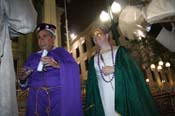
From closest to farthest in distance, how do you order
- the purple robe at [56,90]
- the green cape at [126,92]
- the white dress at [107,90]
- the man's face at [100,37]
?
the purple robe at [56,90]
the green cape at [126,92]
the white dress at [107,90]
the man's face at [100,37]

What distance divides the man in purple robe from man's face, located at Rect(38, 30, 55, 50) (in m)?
0.06

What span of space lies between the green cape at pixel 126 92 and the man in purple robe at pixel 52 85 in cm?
46

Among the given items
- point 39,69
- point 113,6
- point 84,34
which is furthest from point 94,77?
point 84,34

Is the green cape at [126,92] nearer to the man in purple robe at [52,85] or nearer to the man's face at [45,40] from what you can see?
the man in purple robe at [52,85]

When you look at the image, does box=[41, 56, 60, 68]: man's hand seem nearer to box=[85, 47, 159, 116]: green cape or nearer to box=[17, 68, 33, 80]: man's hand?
box=[17, 68, 33, 80]: man's hand

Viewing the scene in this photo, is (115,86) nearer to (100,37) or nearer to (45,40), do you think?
(100,37)

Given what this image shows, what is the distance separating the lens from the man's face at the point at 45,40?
2662 millimetres

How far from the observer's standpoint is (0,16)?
155cm

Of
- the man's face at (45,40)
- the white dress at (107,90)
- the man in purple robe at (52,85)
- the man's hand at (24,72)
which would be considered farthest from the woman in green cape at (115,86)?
the man's hand at (24,72)

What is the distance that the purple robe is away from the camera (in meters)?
2.25

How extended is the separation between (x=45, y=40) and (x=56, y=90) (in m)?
0.65

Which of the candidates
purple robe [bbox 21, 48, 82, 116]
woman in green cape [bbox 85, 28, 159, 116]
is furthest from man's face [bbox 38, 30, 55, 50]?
woman in green cape [bbox 85, 28, 159, 116]

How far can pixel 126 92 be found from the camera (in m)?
2.60

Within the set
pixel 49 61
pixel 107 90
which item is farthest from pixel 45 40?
pixel 107 90
